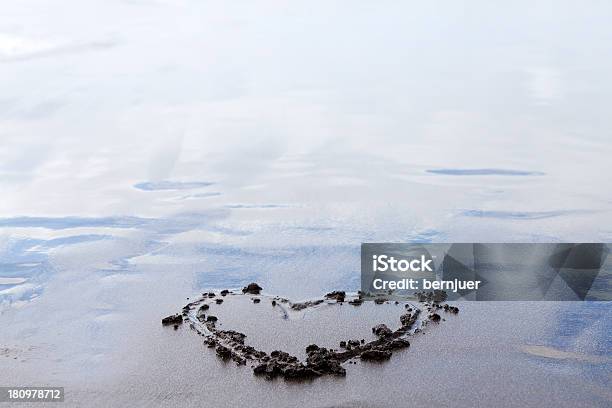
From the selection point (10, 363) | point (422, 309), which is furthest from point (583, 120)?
point (10, 363)

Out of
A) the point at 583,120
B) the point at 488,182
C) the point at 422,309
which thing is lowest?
the point at 422,309

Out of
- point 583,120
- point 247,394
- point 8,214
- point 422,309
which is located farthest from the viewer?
point 583,120

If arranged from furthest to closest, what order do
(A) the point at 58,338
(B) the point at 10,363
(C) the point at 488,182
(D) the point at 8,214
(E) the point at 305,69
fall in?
(E) the point at 305,69
(C) the point at 488,182
(D) the point at 8,214
(A) the point at 58,338
(B) the point at 10,363

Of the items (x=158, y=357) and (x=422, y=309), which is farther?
(x=422, y=309)

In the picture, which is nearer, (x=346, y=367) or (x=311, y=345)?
(x=346, y=367)

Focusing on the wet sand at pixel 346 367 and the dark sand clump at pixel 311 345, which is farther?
the dark sand clump at pixel 311 345

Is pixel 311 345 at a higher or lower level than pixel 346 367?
higher

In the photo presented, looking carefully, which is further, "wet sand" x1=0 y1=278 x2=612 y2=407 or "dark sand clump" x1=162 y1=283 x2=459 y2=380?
"dark sand clump" x1=162 y1=283 x2=459 y2=380

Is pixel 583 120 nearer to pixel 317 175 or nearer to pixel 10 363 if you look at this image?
pixel 317 175
